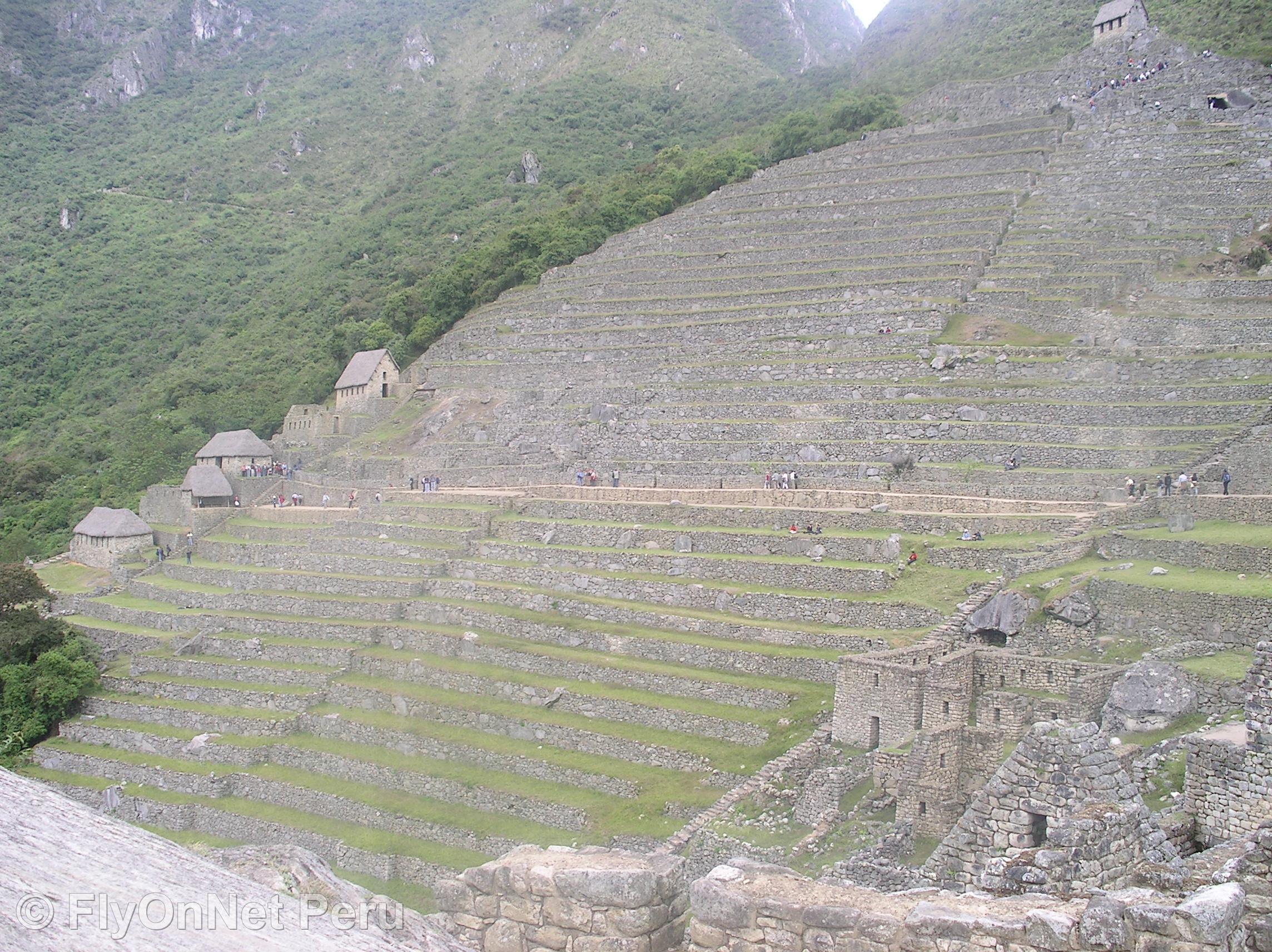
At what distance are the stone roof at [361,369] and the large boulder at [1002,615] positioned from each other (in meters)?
32.4

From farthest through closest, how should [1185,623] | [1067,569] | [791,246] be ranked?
[791,246], [1067,569], [1185,623]

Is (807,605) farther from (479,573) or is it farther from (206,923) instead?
(206,923)

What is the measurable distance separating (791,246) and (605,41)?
6653cm

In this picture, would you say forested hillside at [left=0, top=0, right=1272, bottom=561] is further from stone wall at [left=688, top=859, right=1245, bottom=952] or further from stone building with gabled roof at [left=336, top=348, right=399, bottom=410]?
stone wall at [left=688, top=859, right=1245, bottom=952]

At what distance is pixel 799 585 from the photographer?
940 inches

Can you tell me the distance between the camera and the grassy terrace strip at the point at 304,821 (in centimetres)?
2148

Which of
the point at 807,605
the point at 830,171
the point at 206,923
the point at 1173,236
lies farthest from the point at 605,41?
the point at 206,923

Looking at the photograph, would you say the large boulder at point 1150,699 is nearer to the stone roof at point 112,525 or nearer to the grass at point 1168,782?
the grass at point 1168,782

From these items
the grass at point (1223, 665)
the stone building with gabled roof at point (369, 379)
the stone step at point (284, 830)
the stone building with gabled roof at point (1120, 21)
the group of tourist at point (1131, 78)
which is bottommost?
the stone step at point (284, 830)

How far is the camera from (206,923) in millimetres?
4688

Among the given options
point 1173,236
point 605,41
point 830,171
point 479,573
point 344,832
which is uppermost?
point 605,41

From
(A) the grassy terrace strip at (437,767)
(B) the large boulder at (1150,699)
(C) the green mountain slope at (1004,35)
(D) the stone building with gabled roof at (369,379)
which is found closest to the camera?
(B) the large boulder at (1150,699)

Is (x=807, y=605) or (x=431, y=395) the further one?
(x=431, y=395)

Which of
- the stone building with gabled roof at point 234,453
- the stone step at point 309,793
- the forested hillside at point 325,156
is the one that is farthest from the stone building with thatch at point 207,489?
the stone step at point 309,793
